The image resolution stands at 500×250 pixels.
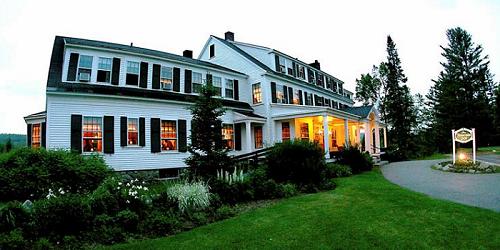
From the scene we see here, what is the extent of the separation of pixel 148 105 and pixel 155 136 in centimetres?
172

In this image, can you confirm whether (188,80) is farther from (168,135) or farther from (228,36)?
(228,36)

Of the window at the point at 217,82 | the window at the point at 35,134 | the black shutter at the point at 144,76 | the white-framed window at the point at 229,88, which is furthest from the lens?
the white-framed window at the point at 229,88

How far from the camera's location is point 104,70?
51.4 feet

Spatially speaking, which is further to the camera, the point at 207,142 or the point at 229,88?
the point at 229,88

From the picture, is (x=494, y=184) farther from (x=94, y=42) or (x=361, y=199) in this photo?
(x=94, y=42)

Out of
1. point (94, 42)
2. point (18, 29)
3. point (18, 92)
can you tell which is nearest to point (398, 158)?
point (94, 42)

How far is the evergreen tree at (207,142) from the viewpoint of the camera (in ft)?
37.2

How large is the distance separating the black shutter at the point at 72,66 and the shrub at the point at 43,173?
4.97m

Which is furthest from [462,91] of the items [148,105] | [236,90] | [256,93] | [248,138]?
[148,105]

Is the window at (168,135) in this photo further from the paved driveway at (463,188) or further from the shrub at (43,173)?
the paved driveway at (463,188)

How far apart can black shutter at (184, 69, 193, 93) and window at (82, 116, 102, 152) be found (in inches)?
227

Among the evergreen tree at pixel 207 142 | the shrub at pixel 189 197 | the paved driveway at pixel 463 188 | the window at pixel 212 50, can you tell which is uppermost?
the window at pixel 212 50

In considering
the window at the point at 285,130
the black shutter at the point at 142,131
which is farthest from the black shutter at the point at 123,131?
the window at the point at 285,130

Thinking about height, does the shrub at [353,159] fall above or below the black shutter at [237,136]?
below
